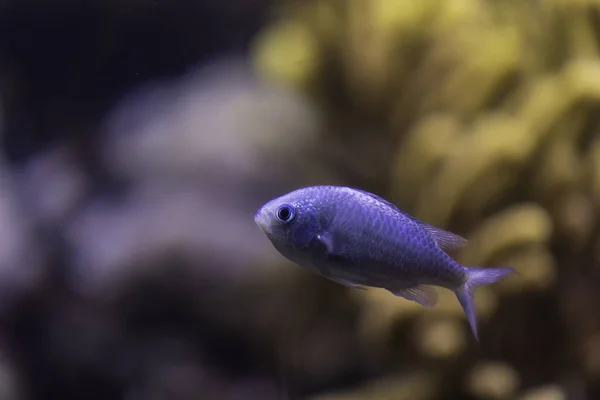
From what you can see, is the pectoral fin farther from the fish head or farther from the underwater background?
the underwater background

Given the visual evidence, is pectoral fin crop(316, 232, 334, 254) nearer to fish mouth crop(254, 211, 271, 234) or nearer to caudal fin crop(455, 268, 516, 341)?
fish mouth crop(254, 211, 271, 234)

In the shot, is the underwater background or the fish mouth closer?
the fish mouth

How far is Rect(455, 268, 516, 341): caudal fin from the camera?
93cm

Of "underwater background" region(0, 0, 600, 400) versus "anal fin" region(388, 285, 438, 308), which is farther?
"underwater background" region(0, 0, 600, 400)

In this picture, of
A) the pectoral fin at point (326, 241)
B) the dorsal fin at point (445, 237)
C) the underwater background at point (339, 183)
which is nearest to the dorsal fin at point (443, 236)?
the dorsal fin at point (445, 237)

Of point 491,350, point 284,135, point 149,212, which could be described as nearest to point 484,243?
point 491,350

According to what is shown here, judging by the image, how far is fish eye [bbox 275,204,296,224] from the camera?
91 centimetres

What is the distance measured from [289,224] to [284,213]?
0.07ft

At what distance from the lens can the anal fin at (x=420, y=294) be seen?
0.96 meters

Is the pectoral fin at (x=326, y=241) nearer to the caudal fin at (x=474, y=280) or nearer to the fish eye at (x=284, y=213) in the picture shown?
the fish eye at (x=284, y=213)

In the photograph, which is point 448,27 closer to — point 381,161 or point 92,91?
point 381,161

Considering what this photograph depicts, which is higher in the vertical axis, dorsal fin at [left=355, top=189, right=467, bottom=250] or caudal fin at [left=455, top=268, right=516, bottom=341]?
dorsal fin at [left=355, top=189, right=467, bottom=250]

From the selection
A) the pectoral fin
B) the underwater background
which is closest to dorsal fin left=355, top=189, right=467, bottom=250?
the pectoral fin

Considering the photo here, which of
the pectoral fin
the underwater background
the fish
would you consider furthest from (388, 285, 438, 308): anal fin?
the underwater background
